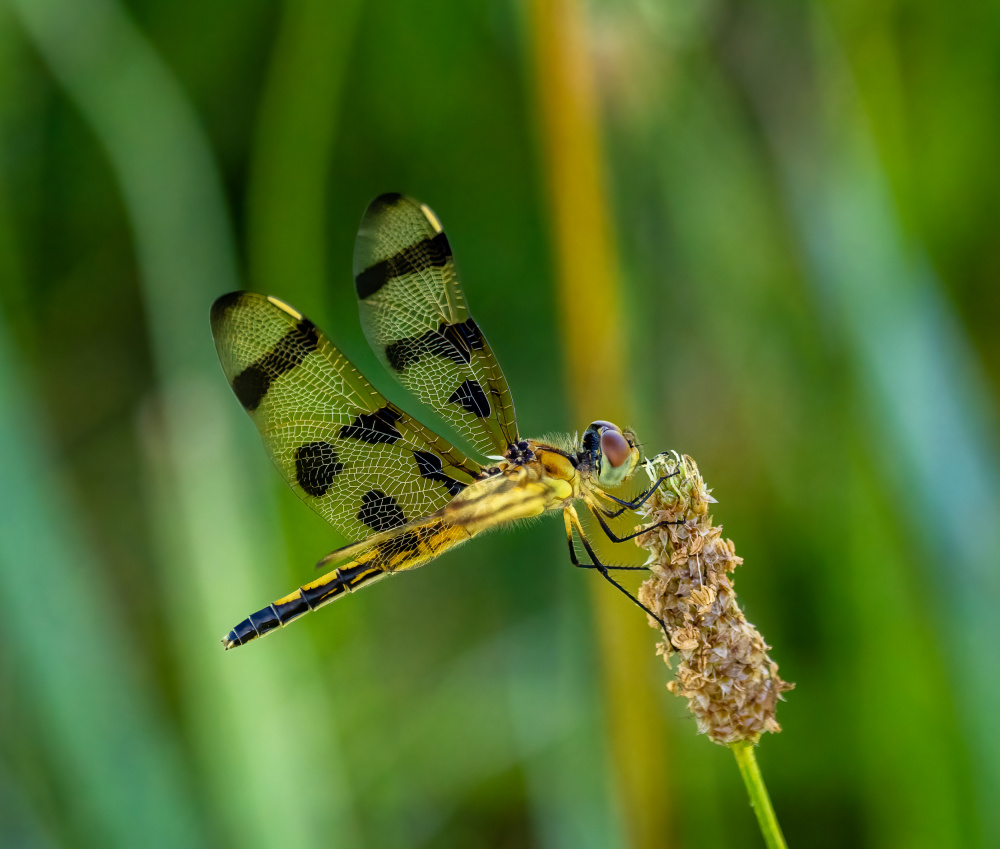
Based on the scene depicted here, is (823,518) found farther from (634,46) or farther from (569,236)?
(634,46)

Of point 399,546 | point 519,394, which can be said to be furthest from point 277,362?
point 519,394

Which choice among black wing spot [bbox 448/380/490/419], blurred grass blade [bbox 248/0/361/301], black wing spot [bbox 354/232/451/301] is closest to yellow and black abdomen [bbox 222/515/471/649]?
black wing spot [bbox 448/380/490/419]

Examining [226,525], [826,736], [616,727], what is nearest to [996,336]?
[826,736]

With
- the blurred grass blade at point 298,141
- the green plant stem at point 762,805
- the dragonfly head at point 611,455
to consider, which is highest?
the blurred grass blade at point 298,141

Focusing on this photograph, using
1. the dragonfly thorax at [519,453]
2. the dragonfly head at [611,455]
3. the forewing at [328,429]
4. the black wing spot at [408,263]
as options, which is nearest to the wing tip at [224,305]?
the forewing at [328,429]

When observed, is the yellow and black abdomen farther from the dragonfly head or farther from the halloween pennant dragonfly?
the dragonfly head

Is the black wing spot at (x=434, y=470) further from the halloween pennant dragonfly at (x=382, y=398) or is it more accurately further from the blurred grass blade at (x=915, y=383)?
the blurred grass blade at (x=915, y=383)
